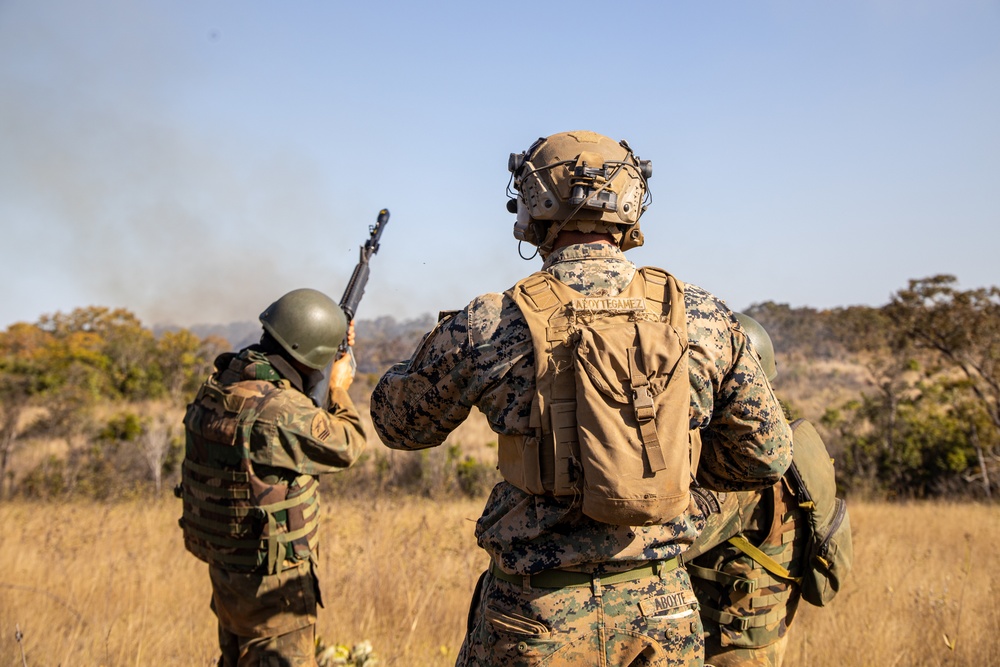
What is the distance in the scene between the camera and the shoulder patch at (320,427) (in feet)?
11.8

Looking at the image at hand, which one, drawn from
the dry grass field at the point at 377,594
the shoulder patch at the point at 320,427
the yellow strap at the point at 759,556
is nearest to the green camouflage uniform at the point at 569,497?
the yellow strap at the point at 759,556

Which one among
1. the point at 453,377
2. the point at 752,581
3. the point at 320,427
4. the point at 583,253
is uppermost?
the point at 583,253

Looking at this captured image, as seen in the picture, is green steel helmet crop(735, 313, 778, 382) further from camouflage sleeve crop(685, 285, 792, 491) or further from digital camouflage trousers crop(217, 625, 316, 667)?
digital camouflage trousers crop(217, 625, 316, 667)

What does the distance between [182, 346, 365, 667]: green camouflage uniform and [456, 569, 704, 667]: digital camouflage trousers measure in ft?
5.67

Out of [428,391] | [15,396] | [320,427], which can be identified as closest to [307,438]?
[320,427]

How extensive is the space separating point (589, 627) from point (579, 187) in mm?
1327

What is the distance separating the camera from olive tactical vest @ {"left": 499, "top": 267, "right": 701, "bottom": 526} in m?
1.86

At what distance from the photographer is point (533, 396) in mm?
2041

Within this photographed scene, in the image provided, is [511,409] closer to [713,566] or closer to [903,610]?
[713,566]

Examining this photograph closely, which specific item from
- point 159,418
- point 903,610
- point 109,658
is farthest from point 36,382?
point 903,610

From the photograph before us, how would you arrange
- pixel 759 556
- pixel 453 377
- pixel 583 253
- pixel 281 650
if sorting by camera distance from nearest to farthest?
1. pixel 453 377
2. pixel 583 253
3. pixel 759 556
4. pixel 281 650

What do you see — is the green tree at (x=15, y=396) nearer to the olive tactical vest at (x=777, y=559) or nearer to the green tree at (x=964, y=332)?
the olive tactical vest at (x=777, y=559)

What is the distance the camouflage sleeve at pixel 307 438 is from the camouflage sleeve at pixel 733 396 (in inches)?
80.8

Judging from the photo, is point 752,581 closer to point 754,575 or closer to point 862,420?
point 754,575
